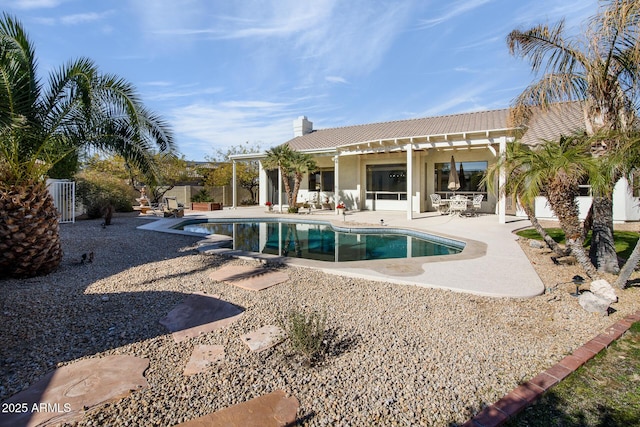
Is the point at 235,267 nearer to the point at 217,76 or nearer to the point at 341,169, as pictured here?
the point at 217,76

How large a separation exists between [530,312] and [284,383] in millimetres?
3770

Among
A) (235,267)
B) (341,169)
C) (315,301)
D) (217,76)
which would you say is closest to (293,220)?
(341,169)

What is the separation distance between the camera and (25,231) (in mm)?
5957

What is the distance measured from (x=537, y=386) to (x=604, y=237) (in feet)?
16.8

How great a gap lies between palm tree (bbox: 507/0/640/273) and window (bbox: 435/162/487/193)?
10.7 meters

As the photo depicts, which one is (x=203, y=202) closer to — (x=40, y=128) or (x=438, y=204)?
(x=438, y=204)

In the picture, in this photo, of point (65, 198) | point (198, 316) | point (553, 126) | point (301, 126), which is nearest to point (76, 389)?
point (198, 316)

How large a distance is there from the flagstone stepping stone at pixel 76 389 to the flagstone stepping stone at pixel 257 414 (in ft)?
2.71

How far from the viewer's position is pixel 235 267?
23.1ft

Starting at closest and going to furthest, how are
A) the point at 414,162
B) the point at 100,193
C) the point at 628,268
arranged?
the point at 628,268 < the point at 100,193 < the point at 414,162

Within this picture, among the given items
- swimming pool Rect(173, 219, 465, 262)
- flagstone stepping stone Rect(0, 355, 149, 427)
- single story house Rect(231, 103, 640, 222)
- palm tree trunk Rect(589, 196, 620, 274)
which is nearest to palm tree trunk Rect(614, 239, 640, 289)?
palm tree trunk Rect(589, 196, 620, 274)

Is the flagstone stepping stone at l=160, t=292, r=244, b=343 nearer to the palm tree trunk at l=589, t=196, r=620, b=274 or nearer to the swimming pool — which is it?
the swimming pool

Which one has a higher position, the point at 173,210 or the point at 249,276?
the point at 173,210

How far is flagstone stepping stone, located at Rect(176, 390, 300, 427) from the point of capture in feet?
8.07
